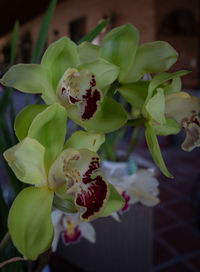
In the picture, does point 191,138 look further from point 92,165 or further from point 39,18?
point 39,18

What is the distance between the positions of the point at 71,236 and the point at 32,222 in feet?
1.08

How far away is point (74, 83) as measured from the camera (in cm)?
31

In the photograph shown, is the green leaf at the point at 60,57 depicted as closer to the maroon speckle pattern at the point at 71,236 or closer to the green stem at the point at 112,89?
the green stem at the point at 112,89

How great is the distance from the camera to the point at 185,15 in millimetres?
5328

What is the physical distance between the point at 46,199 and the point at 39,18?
943cm

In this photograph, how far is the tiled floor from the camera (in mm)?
1563

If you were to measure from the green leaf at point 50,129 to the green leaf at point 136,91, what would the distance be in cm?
8

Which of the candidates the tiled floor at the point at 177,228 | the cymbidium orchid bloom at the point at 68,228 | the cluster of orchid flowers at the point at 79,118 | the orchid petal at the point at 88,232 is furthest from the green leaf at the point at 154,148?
the tiled floor at the point at 177,228

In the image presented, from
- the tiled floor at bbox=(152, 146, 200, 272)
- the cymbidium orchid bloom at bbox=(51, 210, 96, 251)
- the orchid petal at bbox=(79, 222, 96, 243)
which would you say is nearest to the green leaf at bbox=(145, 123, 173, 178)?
the cymbidium orchid bloom at bbox=(51, 210, 96, 251)

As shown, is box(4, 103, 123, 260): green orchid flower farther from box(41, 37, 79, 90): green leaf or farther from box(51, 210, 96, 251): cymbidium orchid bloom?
box(51, 210, 96, 251): cymbidium orchid bloom

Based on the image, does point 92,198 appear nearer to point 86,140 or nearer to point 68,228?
point 86,140

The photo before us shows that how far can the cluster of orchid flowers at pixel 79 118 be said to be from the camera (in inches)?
11.4

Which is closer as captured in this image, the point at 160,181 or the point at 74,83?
the point at 74,83

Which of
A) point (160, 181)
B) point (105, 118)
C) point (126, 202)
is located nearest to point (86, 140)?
point (105, 118)
